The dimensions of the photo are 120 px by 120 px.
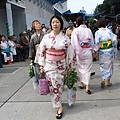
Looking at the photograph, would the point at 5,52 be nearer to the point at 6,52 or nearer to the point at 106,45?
the point at 6,52

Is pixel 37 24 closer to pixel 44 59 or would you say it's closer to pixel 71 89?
pixel 44 59

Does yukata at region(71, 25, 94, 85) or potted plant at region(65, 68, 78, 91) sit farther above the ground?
yukata at region(71, 25, 94, 85)

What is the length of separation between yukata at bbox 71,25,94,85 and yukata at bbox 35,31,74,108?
1118 millimetres

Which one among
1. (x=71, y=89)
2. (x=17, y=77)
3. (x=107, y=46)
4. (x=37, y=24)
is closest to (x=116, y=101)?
(x=71, y=89)

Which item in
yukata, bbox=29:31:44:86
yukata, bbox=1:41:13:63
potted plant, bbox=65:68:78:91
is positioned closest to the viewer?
potted plant, bbox=65:68:78:91

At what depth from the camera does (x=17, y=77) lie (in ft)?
25.0

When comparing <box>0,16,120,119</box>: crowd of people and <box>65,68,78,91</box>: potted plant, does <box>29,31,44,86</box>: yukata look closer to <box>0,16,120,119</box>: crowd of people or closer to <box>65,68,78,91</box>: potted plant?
<box>0,16,120,119</box>: crowd of people

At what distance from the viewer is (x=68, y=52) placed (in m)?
4.17

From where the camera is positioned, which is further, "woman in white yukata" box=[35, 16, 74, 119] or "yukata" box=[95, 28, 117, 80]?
"yukata" box=[95, 28, 117, 80]

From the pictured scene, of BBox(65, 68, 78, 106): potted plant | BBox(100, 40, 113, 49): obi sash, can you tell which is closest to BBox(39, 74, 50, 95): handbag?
BBox(65, 68, 78, 106): potted plant

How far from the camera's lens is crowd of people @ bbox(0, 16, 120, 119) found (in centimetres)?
406

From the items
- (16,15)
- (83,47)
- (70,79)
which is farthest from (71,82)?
(16,15)

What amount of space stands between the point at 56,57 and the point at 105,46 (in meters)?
1.87

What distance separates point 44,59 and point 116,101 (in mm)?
1654
